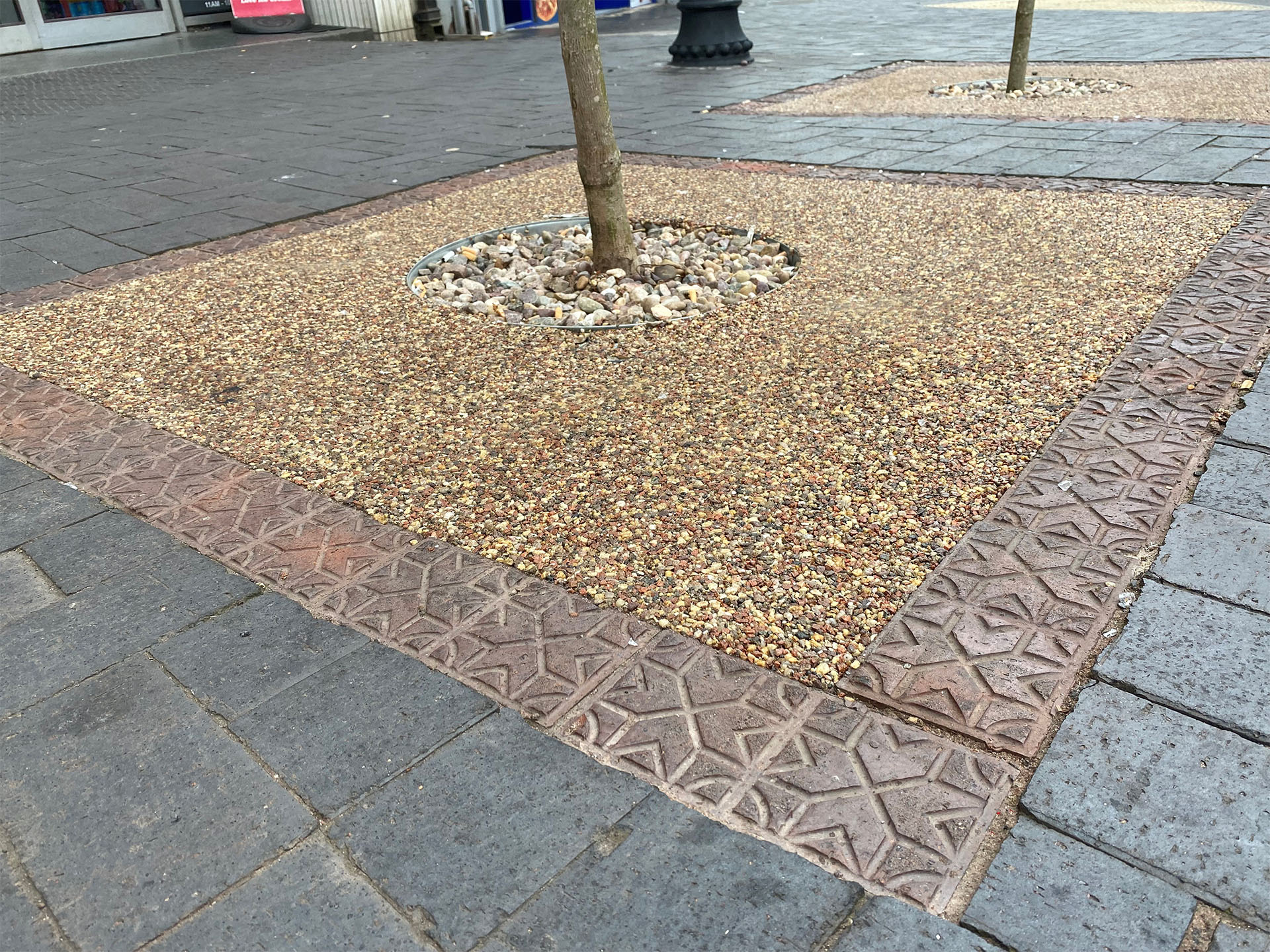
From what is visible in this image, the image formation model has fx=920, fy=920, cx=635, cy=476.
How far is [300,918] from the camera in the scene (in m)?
1.60

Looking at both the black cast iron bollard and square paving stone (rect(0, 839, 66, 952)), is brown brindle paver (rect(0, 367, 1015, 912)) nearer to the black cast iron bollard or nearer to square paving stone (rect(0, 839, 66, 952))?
square paving stone (rect(0, 839, 66, 952))

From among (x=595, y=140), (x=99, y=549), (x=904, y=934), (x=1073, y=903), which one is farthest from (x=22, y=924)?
(x=595, y=140)

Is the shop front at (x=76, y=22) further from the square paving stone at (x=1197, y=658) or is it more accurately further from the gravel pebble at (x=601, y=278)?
the square paving stone at (x=1197, y=658)

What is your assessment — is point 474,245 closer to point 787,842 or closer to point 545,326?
point 545,326

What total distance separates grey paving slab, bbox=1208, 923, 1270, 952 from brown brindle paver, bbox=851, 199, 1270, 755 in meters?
0.44

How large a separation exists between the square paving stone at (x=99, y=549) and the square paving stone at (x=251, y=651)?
438 millimetres

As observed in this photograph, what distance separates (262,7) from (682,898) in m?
18.4

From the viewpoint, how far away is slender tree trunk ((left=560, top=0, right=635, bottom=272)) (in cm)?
419

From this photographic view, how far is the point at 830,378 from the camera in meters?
3.45

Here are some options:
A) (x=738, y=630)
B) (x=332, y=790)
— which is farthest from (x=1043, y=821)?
(x=332, y=790)

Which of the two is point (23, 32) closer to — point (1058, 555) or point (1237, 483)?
point (1058, 555)

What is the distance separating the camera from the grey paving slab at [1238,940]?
4.76 ft

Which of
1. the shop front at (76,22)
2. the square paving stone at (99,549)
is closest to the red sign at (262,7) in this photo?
the shop front at (76,22)

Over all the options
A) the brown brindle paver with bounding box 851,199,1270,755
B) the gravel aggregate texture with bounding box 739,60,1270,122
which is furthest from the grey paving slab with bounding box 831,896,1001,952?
the gravel aggregate texture with bounding box 739,60,1270,122
